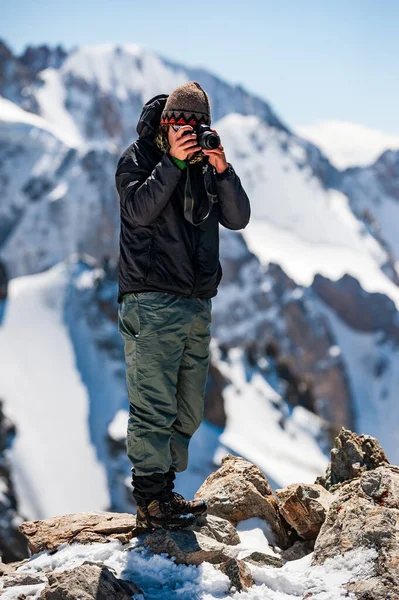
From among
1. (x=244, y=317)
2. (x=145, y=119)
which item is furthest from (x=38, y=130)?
(x=145, y=119)

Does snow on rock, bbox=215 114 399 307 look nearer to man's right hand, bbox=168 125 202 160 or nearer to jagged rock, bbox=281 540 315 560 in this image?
jagged rock, bbox=281 540 315 560

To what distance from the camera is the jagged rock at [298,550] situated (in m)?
5.09

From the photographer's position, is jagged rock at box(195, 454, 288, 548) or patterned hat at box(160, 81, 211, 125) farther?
jagged rock at box(195, 454, 288, 548)

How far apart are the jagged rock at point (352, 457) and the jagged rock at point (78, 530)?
1.80 m

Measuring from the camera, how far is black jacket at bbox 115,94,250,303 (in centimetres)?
448

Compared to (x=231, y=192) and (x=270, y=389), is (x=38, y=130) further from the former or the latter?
(x=231, y=192)

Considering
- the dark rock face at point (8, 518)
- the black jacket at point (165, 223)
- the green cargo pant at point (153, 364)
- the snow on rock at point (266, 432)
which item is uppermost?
the black jacket at point (165, 223)

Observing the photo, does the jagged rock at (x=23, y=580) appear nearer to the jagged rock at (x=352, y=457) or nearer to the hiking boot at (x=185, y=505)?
the hiking boot at (x=185, y=505)

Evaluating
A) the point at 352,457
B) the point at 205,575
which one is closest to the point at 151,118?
the point at 205,575

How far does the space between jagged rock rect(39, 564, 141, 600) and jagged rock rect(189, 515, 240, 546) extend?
0.93 meters

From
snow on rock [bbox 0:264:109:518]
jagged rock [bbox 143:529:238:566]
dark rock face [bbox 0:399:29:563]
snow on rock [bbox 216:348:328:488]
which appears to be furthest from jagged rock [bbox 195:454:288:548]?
snow on rock [bbox 216:348:328:488]

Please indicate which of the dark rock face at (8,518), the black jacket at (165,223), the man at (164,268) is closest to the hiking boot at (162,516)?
the man at (164,268)

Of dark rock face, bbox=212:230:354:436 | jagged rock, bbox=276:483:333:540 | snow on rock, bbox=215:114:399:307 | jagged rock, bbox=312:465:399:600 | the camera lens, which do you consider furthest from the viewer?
snow on rock, bbox=215:114:399:307

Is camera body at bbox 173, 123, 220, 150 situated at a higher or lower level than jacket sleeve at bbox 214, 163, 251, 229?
higher
